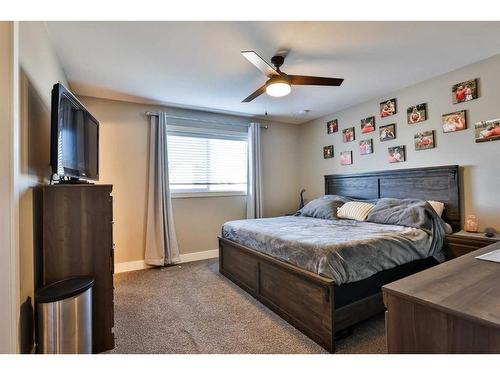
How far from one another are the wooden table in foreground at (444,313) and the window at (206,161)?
11.2ft

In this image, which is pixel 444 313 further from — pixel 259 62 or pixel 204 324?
pixel 259 62

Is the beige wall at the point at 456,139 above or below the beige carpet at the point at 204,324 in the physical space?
above

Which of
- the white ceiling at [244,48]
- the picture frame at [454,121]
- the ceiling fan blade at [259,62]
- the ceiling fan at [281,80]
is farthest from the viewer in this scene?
the picture frame at [454,121]

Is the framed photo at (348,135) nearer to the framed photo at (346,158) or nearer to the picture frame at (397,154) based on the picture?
the framed photo at (346,158)

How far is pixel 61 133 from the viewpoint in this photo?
1.65 m

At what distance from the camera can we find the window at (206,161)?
3.90 meters

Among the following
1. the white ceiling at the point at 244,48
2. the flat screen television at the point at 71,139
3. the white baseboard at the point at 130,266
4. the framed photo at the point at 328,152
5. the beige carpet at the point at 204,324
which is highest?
the white ceiling at the point at 244,48

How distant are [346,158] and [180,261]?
10.2 ft

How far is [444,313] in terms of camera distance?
813 millimetres

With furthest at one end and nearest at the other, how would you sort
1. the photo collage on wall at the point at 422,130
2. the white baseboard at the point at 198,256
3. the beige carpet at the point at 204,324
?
the white baseboard at the point at 198,256 < the photo collage on wall at the point at 422,130 < the beige carpet at the point at 204,324

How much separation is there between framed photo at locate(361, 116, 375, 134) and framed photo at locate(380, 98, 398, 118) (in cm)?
16

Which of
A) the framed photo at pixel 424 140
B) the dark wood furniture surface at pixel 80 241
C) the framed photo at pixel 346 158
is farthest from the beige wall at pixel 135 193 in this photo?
the framed photo at pixel 424 140

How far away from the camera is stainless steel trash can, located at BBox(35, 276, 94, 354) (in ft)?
4.66
